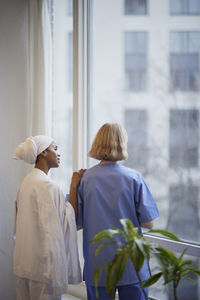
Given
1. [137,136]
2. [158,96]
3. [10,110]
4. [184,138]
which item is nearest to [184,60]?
[158,96]

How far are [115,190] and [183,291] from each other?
904mm

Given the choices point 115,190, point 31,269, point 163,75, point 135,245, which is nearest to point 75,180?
point 115,190

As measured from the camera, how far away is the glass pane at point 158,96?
213cm

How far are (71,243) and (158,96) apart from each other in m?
1.06

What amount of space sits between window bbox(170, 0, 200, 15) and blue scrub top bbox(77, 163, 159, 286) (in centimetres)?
102

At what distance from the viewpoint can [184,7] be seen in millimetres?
2123

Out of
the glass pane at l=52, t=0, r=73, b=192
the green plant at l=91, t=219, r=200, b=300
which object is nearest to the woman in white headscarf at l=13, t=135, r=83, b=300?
the green plant at l=91, t=219, r=200, b=300

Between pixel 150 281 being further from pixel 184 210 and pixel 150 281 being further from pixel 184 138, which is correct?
pixel 184 138

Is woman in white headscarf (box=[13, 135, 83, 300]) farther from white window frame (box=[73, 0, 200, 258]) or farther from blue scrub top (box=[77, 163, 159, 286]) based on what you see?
white window frame (box=[73, 0, 200, 258])

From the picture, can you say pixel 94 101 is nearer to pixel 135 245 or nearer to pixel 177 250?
pixel 177 250

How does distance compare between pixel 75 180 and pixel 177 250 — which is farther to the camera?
pixel 177 250

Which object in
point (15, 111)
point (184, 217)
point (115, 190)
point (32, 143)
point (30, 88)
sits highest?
point (30, 88)

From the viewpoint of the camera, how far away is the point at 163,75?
87.9 inches

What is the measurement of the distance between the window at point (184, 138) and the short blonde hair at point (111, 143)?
17.8 inches
